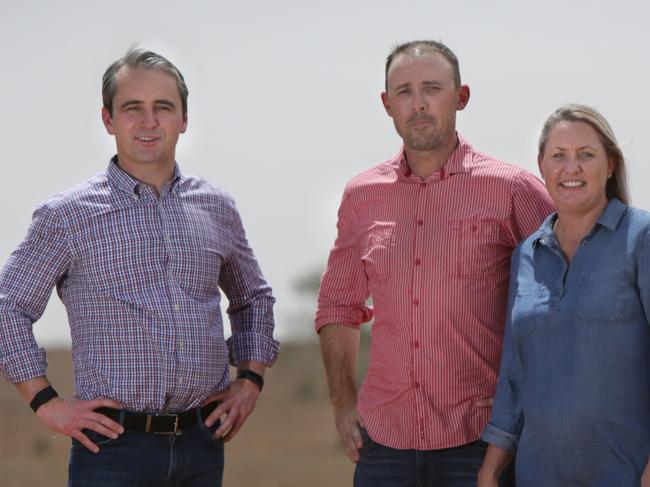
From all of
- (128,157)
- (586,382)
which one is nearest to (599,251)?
(586,382)

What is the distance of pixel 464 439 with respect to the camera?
494 cm

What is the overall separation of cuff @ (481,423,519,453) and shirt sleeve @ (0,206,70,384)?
1808 mm

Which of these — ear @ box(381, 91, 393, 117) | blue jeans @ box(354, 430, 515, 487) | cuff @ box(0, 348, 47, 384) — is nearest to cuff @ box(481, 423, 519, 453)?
blue jeans @ box(354, 430, 515, 487)

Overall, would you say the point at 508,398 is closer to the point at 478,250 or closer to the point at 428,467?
the point at 428,467

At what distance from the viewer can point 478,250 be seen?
5.02 m

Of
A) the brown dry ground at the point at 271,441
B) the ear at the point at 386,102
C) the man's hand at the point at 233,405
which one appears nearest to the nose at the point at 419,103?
the ear at the point at 386,102

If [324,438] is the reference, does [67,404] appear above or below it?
above

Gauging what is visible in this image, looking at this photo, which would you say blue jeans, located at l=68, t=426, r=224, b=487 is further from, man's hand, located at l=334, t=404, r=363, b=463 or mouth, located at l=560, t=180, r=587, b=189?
mouth, located at l=560, t=180, r=587, b=189

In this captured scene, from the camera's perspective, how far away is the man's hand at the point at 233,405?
202 inches

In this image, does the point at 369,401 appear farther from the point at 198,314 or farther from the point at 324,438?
the point at 324,438

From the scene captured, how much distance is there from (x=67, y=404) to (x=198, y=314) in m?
0.64

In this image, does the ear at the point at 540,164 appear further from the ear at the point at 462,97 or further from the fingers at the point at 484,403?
the fingers at the point at 484,403

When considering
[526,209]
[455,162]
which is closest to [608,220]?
[526,209]

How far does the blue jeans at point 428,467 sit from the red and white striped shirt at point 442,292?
0.11ft
